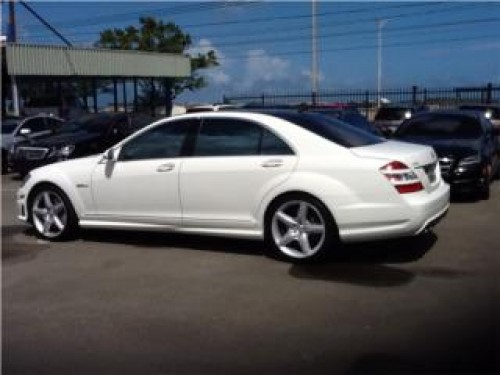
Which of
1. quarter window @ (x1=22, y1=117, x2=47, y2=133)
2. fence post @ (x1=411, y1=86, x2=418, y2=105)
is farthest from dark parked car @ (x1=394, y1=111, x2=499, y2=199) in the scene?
fence post @ (x1=411, y1=86, x2=418, y2=105)

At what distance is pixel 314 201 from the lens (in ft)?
23.7

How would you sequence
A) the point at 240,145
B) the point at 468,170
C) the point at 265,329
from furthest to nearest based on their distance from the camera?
the point at 468,170, the point at 240,145, the point at 265,329

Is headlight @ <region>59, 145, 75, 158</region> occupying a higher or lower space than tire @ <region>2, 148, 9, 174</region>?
higher

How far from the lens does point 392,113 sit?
83.5ft

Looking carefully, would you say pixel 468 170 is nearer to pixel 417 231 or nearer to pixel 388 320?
pixel 417 231

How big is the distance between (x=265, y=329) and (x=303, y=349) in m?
0.49

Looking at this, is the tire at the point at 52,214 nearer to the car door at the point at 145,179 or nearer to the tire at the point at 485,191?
the car door at the point at 145,179

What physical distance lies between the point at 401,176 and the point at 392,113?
18.9 m

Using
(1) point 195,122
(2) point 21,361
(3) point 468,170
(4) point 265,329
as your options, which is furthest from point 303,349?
(3) point 468,170

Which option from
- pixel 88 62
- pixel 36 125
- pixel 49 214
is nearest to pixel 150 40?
pixel 88 62

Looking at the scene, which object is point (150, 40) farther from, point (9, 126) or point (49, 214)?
point (49, 214)

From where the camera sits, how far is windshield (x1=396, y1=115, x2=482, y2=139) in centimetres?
1271

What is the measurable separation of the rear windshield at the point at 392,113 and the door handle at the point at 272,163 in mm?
18229

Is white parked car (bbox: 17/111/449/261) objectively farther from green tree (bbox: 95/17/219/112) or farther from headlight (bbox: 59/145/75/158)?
green tree (bbox: 95/17/219/112)
